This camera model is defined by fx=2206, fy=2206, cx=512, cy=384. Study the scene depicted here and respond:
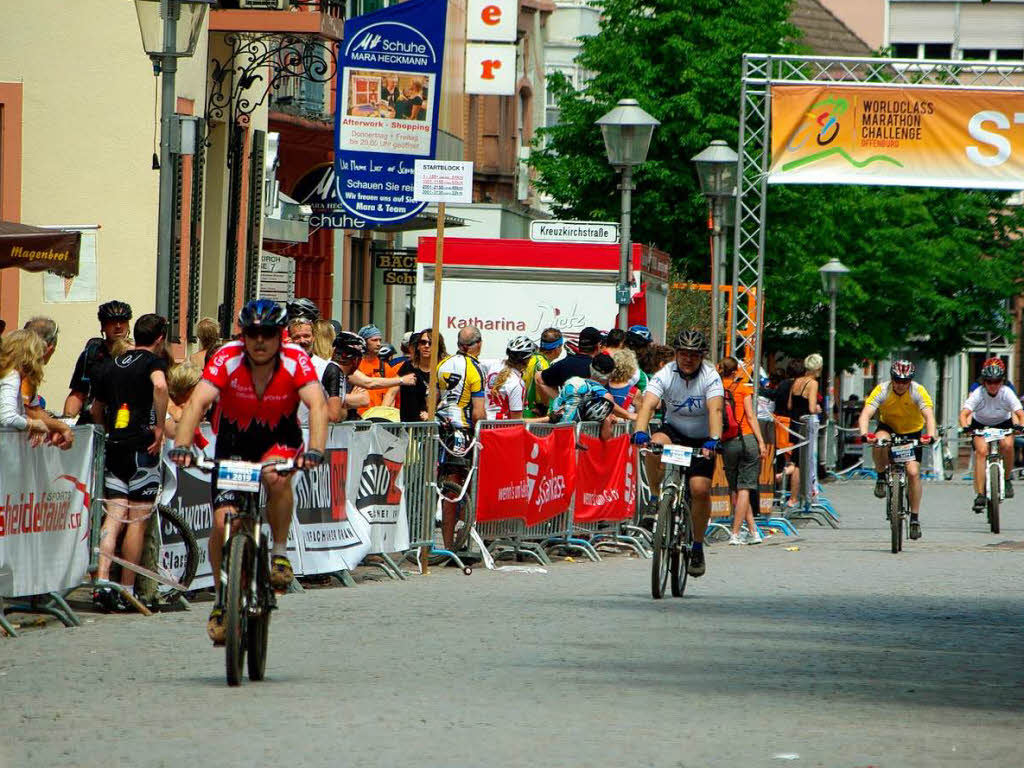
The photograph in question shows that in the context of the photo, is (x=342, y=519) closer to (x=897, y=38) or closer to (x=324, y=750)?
(x=324, y=750)

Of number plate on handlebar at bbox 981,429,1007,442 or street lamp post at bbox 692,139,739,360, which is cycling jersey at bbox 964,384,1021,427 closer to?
number plate on handlebar at bbox 981,429,1007,442

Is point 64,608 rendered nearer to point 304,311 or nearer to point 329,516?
point 329,516

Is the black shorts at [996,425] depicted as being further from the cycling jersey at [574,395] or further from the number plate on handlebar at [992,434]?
the cycling jersey at [574,395]

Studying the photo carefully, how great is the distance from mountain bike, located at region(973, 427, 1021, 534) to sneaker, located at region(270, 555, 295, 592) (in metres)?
14.8

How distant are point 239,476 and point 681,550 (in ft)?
18.5

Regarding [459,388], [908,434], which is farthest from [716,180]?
[459,388]

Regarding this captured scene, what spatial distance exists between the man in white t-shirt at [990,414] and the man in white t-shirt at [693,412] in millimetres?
9551

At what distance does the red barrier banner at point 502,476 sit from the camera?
17.3m

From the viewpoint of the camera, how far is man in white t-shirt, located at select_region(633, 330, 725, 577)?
14977 millimetres

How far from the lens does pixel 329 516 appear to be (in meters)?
15.3

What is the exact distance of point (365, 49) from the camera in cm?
1914

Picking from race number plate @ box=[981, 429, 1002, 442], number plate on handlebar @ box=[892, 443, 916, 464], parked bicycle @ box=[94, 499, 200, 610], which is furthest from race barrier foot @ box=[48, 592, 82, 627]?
race number plate @ box=[981, 429, 1002, 442]

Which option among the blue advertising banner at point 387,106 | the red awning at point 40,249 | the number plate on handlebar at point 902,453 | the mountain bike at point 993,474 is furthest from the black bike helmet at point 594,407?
the mountain bike at point 993,474

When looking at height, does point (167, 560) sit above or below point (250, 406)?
below
